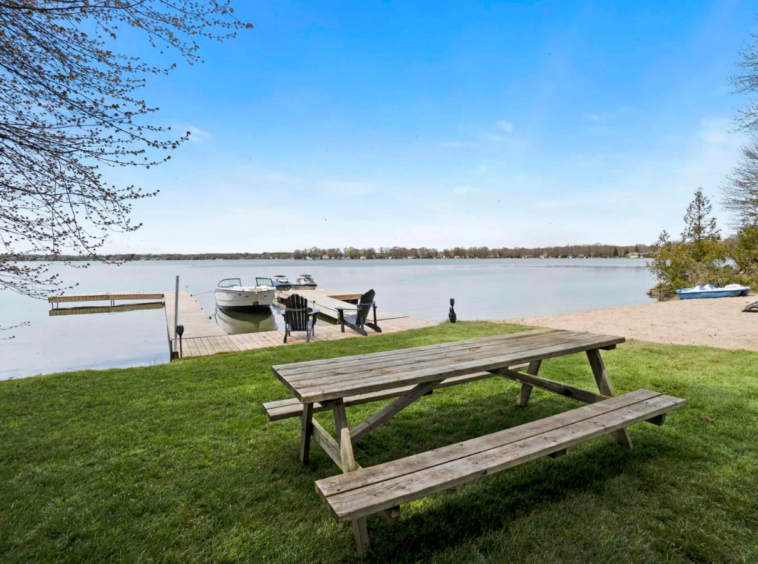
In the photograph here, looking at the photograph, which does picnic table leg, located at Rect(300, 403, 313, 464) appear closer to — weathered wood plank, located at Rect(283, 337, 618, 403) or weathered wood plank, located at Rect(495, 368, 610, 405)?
weathered wood plank, located at Rect(283, 337, 618, 403)

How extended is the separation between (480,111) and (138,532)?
16.0m

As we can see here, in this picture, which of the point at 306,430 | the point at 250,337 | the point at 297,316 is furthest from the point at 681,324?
the point at 250,337

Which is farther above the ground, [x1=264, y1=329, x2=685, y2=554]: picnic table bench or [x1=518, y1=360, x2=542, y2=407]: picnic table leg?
[x1=264, y1=329, x2=685, y2=554]: picnic table bench

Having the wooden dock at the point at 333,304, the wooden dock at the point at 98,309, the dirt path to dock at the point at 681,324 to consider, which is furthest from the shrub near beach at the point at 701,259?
the wooden dock at the point at 98,309

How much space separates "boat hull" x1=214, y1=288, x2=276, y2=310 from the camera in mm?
15945

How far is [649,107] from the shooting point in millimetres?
13570

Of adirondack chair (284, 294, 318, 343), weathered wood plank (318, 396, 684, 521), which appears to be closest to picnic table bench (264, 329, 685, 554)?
weathered wood plank (318, 396, 684, 521)

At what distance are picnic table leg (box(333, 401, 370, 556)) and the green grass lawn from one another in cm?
7

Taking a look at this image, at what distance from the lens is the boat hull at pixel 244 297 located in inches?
628

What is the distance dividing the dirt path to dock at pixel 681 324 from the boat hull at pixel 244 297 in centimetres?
1069

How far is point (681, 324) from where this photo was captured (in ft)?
29.4

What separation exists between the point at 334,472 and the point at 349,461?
2.16 feet

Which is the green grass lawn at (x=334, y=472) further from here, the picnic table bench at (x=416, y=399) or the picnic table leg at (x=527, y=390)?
the picnic table bench at (x=416, y=399)

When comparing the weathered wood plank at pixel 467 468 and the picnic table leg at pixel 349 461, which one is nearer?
the weathered wood plank at pixel 467 468
